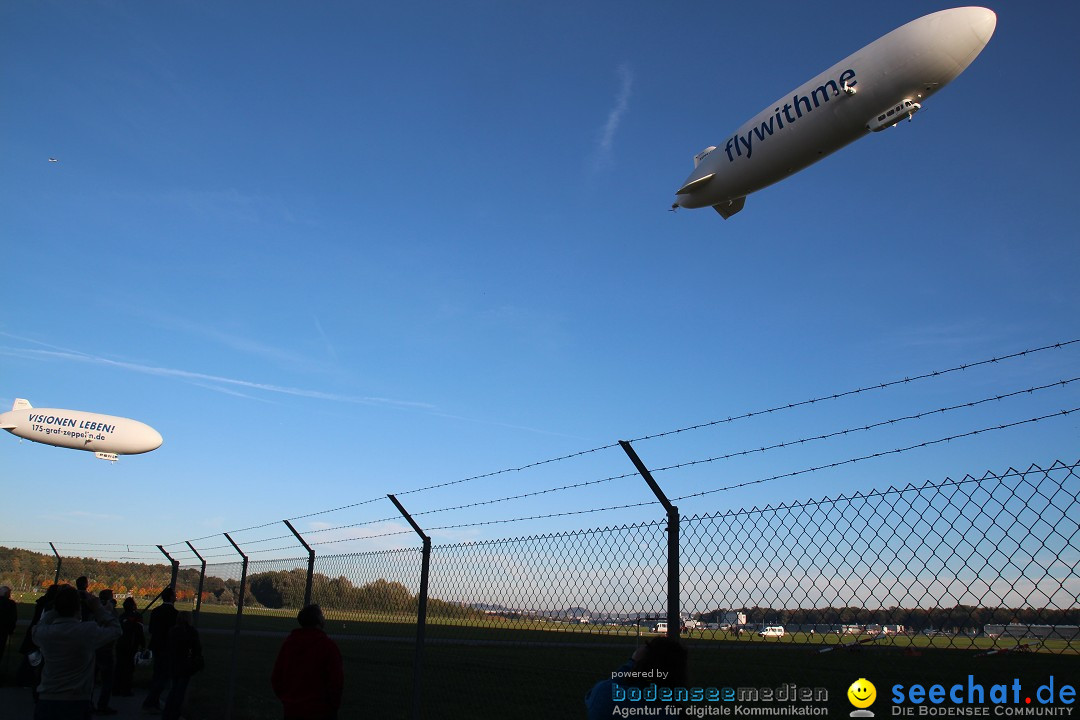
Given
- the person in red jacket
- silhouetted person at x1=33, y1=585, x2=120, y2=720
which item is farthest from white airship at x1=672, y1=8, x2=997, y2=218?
silhouetted person at x1=33, y1=585, x2=120, y2=720

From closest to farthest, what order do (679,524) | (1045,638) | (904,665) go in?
(1045,638) → (679,524) → (904,665)

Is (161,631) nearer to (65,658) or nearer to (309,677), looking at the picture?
(65,658)

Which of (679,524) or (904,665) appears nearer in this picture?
(679,524)

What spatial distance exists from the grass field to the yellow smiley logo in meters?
0.12

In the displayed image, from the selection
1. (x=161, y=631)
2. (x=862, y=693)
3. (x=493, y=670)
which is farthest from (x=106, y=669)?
(x=493, y=670)

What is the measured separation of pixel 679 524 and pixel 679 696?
46.5 inches

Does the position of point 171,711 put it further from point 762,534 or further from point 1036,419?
point 1036,419

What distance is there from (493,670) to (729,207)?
16260 millimetres

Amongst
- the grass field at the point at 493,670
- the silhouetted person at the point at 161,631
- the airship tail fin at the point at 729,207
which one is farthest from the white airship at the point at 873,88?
the silhouetted person at the point at 161,631

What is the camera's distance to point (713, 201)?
1027 inches

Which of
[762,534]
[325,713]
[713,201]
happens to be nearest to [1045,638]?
[762,534]

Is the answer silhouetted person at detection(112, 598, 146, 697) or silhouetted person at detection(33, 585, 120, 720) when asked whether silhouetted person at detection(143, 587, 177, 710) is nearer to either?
silhouetted person at detection(112, 598, 146, 697)

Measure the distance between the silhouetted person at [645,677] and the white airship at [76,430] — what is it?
64997mm

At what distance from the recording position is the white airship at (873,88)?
20297 mm
